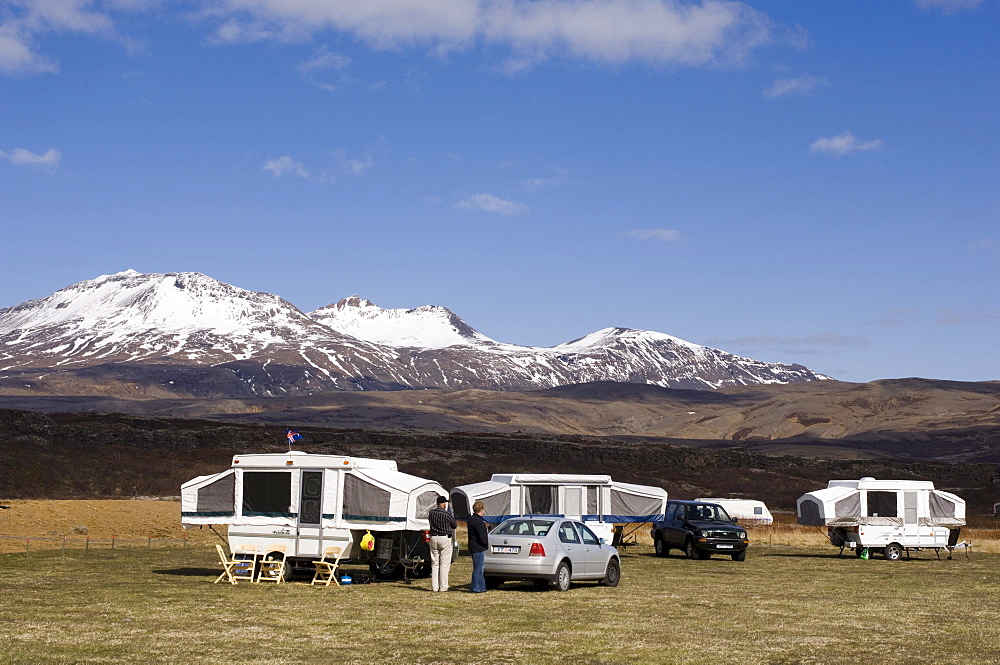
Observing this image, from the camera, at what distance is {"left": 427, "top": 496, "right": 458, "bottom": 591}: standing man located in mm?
22172

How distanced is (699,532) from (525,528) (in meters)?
14.0

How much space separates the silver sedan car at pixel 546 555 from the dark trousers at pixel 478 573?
0.49 m

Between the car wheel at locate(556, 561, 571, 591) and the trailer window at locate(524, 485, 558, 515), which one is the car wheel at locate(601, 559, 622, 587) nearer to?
the car wheel at locate(556, 561, 571, 591)

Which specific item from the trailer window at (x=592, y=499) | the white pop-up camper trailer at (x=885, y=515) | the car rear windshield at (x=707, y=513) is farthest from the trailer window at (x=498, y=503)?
the white pop-up camper trailer at (x=885, y=515)

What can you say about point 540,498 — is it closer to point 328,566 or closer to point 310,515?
point 310,515

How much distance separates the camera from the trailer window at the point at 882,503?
123ft

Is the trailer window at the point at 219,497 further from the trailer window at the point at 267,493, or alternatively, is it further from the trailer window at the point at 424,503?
the trailer window at the point at 424,503

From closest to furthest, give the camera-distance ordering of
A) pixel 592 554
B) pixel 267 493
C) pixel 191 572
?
pixel 592 554 → pixel 267 493 → pixel 191 572

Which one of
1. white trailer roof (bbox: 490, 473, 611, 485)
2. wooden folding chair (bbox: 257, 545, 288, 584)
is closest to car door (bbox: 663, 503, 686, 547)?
white trailer roof (bbox: 490, 473, 611, 485)

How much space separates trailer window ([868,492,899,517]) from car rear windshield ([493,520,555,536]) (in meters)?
18.1

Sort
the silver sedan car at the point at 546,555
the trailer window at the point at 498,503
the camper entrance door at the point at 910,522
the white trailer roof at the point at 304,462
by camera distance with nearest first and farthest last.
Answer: the silver sedan car at the point at 546,555 < the white trailer roof at the point at 304,462 < the trailer window at the point at 498,503 < the camper entrance door at the point at 910,522

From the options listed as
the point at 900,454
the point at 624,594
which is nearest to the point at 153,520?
the point at 624,594

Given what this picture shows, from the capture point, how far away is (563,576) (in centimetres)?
2283

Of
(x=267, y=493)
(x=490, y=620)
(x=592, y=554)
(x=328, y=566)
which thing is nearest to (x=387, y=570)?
(x=328, y=566)
